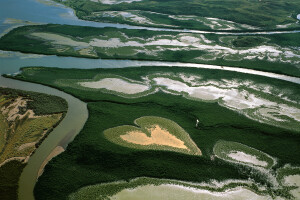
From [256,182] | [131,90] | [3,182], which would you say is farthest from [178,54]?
[3,182]

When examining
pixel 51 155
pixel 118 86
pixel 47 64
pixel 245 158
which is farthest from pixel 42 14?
pixel 245 158

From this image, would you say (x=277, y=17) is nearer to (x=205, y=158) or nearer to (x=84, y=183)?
(x=205, y=158)

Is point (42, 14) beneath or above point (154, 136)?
above

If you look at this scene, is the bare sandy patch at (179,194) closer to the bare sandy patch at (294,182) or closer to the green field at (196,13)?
the bare sandy patch at (294,182)

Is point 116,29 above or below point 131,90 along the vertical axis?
above

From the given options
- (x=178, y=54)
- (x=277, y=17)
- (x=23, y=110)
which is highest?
(x=277, y=17)

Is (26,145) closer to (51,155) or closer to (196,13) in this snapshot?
(51,155)

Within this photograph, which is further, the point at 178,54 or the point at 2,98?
the point at 178,54

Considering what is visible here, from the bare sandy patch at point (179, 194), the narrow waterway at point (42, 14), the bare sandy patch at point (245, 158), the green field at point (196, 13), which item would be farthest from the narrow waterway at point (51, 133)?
the green field at point (196, 13)
